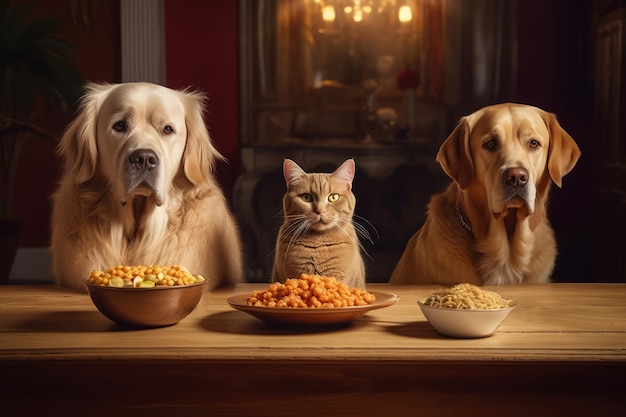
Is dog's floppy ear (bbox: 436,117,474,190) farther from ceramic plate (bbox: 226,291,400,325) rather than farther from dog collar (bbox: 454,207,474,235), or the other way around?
ceramic plate (bbox: 226,291,400,325)

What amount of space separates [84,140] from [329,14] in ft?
10.7

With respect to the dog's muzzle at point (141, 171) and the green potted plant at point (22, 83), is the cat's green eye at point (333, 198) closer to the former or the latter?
the dog's muzzle at point (141, 171)

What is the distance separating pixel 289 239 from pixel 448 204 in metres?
0.61

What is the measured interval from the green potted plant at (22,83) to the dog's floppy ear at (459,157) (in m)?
2.69

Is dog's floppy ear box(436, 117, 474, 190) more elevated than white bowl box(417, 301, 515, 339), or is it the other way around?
dog's floppy ear box(436, 117, 474, 190)

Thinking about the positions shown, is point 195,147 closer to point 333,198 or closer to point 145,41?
point 333,198

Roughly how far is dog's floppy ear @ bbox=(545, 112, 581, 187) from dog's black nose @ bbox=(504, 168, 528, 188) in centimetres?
15

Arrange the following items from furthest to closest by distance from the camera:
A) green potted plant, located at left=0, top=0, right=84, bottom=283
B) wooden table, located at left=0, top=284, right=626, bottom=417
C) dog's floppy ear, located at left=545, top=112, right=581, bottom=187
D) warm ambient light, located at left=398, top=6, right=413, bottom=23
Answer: warm ambient light, located at left=398, top=6, right=413, bottom=23
green potted plant, located at left=0, top=0, right=84, bottom=283
dog's floppy ear, located at left=545, top=112, right=581, bottom=187
wooden table, located at left=0, top=284, right=626, bottom=417

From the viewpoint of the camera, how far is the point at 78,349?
1.37m

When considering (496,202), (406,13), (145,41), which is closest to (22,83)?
(145,41)

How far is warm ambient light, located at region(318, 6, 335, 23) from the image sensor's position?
5.00 m

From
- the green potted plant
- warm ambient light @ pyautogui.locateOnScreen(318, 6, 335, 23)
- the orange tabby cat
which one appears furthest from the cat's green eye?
warm ambient light @ pyautogui.locateOnScreen(318, 6, 335, 23)

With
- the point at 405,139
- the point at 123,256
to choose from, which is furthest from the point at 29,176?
the point at 123,256

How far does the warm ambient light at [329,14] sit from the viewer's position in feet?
16.4
